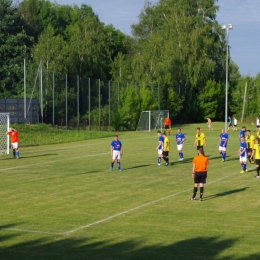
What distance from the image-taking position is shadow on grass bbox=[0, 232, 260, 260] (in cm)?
1256

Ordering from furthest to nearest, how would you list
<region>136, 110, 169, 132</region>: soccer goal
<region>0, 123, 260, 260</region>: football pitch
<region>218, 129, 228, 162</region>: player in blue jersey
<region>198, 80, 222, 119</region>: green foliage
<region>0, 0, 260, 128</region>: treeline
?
<region>198, 80, 222, 119</region>: green foliage → <region>0, 0, 260, 128</region>: treeline → <region>136, 110, 169, 132</region>: soccer goal → <region>218, 129, 228, 162</region>: player in blue jersey → <region>0, 123, 260, 260</region>: football pitch

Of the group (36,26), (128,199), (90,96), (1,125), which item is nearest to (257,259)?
(128,199)

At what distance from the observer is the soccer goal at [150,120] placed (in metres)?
63.9

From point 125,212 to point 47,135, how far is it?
3360cm

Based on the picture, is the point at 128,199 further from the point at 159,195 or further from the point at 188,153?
the point at 188,153

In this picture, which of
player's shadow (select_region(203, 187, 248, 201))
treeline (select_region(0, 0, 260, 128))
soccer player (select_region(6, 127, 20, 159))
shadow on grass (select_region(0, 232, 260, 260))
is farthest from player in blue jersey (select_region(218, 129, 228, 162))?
treeline (select_region(0, 0, 260, 128))

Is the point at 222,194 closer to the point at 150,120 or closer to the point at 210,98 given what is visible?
the point at 150,120

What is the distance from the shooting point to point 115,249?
522 inches

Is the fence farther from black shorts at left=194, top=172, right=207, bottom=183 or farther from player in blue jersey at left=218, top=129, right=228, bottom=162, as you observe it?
black shorts at left=194, top=172, right=207, bottom=183

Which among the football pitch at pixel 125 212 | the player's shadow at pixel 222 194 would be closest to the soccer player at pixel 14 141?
the football pitch at pixel 125 212

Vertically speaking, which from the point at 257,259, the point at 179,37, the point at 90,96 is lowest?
the point at 257,259

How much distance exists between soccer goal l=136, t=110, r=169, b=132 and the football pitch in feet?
102

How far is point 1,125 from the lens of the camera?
4122cm

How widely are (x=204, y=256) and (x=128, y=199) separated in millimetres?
7940
